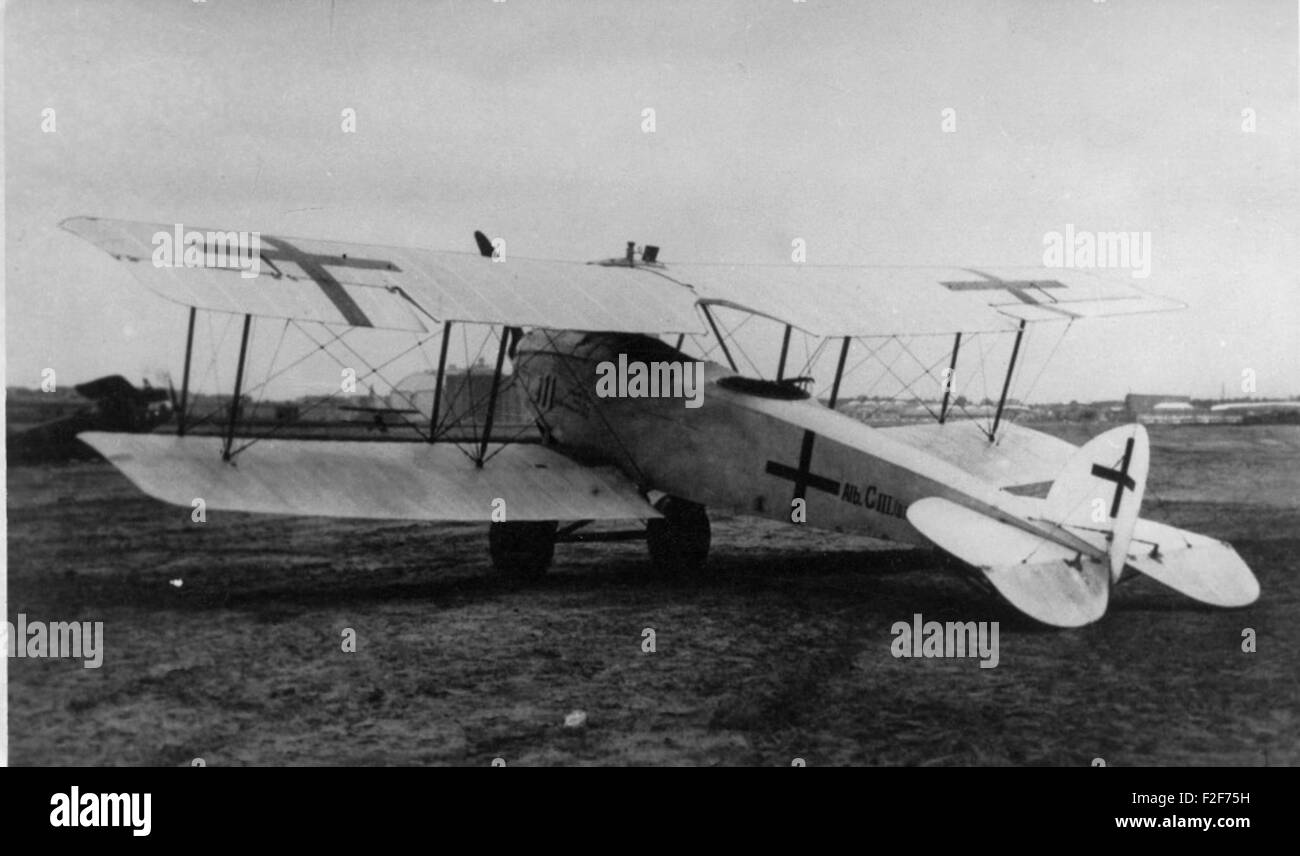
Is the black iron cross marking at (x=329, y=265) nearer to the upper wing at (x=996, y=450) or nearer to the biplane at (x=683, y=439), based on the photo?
the biplane at (x=683, y=439)

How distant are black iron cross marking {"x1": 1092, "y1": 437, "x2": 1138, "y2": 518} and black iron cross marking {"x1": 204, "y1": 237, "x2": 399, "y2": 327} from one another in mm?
4428

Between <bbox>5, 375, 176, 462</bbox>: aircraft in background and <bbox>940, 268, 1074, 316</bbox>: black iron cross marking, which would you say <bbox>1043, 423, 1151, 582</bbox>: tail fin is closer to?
<bbox>940, 268, 1074, 316</bbox>: black iron cross marking

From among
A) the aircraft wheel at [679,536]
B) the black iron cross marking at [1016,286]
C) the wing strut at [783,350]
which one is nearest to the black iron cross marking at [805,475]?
the aircraft wheel at [679,536]

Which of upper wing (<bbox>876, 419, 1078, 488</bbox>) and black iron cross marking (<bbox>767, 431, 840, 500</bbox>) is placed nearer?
black iron cross marking (<bbox>767, 431, 840, 500</bbox>)

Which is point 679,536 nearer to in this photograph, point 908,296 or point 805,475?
point 805,475

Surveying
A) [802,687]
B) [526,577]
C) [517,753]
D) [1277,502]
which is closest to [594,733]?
[517,753]

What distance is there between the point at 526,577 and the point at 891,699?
12.2ft

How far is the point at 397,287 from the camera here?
668cm

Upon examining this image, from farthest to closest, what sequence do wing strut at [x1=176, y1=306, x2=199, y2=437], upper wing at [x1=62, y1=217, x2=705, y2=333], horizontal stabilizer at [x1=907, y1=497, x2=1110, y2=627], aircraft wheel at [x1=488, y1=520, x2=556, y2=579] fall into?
aircraft wheel at [x1=488, y1=520, x2=556, y2=579] < wing strut at [x1=176, y1=306, x2=199, y2=437] < upper wing at [x1=62, y1=217, x2=705, y2=333] < horizontal stabilizer at [x1=907, y1=497, x2=1110, y2=627]

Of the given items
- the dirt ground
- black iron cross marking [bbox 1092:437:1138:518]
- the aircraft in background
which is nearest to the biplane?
black iron cross marking [bbox 1092:437:1138:518]

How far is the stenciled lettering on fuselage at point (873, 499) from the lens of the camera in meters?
7.05

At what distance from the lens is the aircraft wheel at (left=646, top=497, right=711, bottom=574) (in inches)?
329

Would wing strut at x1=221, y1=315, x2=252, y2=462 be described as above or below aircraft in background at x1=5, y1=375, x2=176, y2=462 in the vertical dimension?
above
